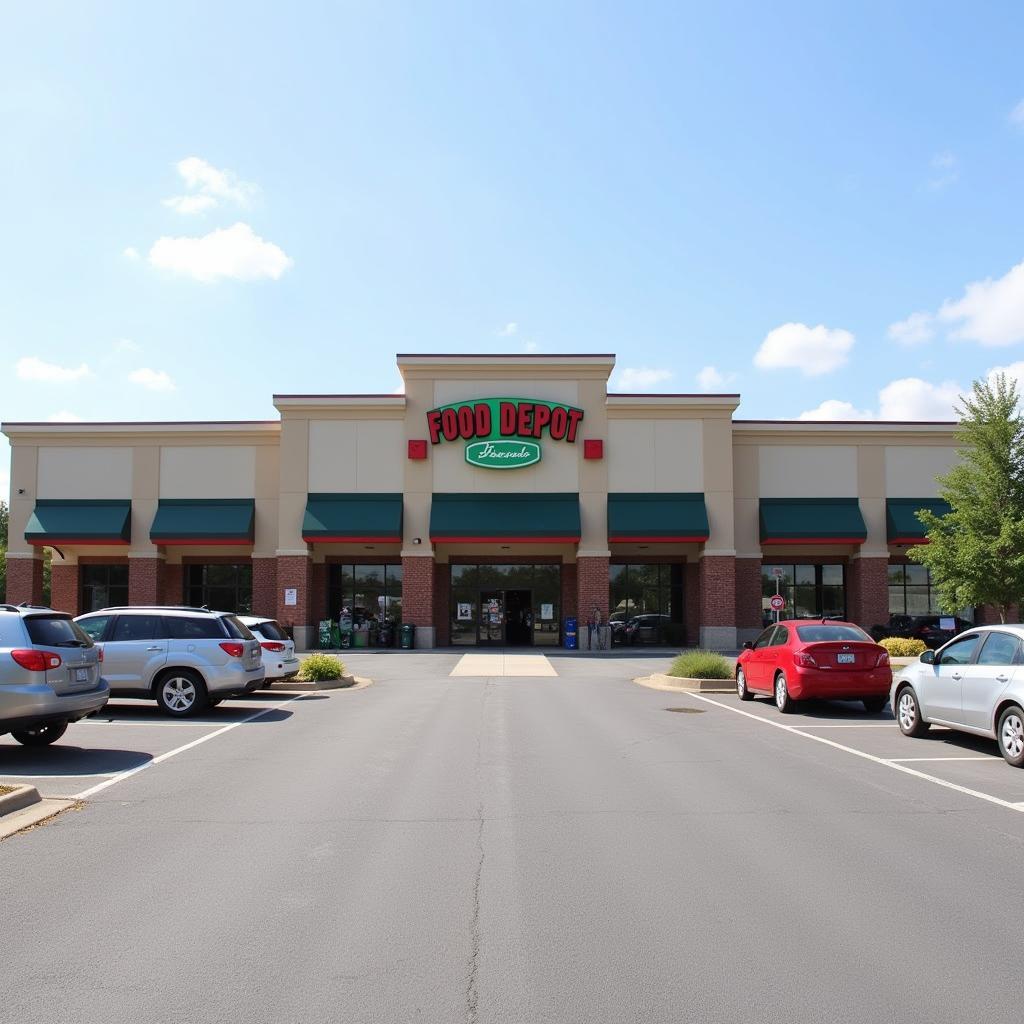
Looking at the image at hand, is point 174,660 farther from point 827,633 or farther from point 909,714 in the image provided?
→ point 909,714

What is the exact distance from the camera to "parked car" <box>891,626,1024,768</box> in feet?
36.1

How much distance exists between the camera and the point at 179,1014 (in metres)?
4.31

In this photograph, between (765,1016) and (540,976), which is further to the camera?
(540,976)

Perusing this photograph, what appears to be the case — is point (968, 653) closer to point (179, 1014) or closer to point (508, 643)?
point (179, 1014)

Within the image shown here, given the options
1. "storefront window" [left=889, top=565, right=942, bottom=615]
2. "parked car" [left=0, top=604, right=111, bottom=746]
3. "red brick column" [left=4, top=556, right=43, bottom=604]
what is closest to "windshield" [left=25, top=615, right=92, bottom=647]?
"parked car" [left=0, top=604, right=111, bottom=746]

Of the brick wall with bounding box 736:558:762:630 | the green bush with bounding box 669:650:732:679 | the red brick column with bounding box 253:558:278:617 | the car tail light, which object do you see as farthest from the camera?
the brick wall with bounding box 736:558:762:630

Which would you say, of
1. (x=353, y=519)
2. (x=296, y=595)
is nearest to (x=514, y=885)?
(x=353, y=519)

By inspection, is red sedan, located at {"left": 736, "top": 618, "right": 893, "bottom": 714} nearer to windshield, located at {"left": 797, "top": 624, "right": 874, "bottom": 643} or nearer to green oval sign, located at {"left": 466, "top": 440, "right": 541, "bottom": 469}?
windshield, located at {"left": 797, "top": 624, "right": 874, "bottom": 643}

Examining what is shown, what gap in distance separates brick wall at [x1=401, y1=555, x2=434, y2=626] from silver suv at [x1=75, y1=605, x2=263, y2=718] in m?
19.9

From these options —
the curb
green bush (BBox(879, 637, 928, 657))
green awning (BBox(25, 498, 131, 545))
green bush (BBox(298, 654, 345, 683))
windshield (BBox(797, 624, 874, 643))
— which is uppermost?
green awning (BBox(25, 498, 131, 545))

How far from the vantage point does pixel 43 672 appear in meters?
10.5

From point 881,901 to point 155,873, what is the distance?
15.7 feet

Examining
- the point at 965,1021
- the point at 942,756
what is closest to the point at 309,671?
the point at 942,756

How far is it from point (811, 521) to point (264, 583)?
70.0 feet
